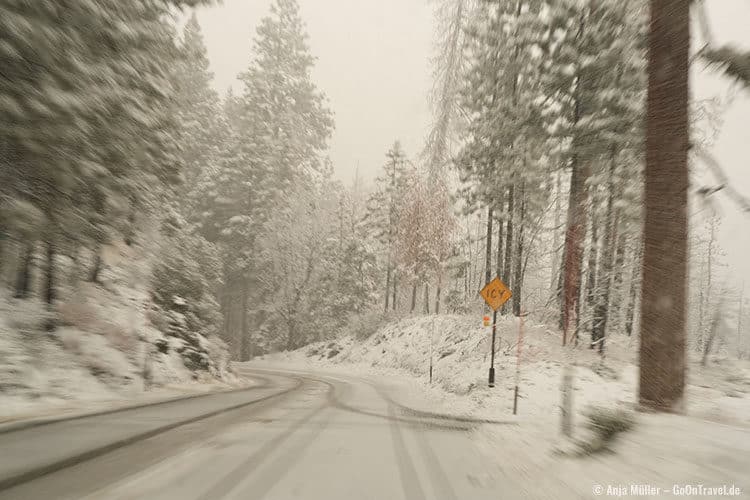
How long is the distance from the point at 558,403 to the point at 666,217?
7.45m

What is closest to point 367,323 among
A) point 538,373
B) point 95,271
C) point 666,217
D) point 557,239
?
point 538,373

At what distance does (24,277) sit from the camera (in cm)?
1138

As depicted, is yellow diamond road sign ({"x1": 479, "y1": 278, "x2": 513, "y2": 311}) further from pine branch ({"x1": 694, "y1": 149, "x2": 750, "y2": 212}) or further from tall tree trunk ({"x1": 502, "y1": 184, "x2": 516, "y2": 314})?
tall tree trunk ({"x1": 502, "y1": 184, "x2": 516, "y2": 314})

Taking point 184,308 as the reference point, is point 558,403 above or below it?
below

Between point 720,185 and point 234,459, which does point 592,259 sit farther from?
point 234,459

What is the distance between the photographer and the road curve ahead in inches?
171

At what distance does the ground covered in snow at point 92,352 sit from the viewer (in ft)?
28.5

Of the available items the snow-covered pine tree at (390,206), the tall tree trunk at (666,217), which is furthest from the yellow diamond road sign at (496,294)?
the snow-covered pine tree at (390,206)

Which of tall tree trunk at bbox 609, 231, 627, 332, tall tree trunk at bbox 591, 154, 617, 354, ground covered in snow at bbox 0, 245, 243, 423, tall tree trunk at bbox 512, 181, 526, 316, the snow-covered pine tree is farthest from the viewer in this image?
the snow-covered pine tree

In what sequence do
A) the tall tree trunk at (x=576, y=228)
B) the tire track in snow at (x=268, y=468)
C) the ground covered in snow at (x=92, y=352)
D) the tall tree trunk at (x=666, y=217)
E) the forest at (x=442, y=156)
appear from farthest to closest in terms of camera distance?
the ground covered in snow at (x=92, y=352) < the tall tree trunk at (x=576, y=228) < the forest at (x=442, y=156) < the tall tree trunk at (x=666, y=217) < the tire track in snow at (x=268, y=468)

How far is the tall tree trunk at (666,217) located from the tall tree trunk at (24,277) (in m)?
12.4

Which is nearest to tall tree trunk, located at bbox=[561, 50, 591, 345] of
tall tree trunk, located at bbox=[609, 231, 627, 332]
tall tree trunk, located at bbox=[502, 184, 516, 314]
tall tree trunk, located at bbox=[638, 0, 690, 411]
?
tall tree trunk, located at bbox=[609, 231, 627, 332]

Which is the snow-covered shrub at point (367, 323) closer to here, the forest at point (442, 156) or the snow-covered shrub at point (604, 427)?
the forest at point (442, 156)

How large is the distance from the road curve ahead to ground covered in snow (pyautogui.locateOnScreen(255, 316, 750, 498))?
0.91 metres
